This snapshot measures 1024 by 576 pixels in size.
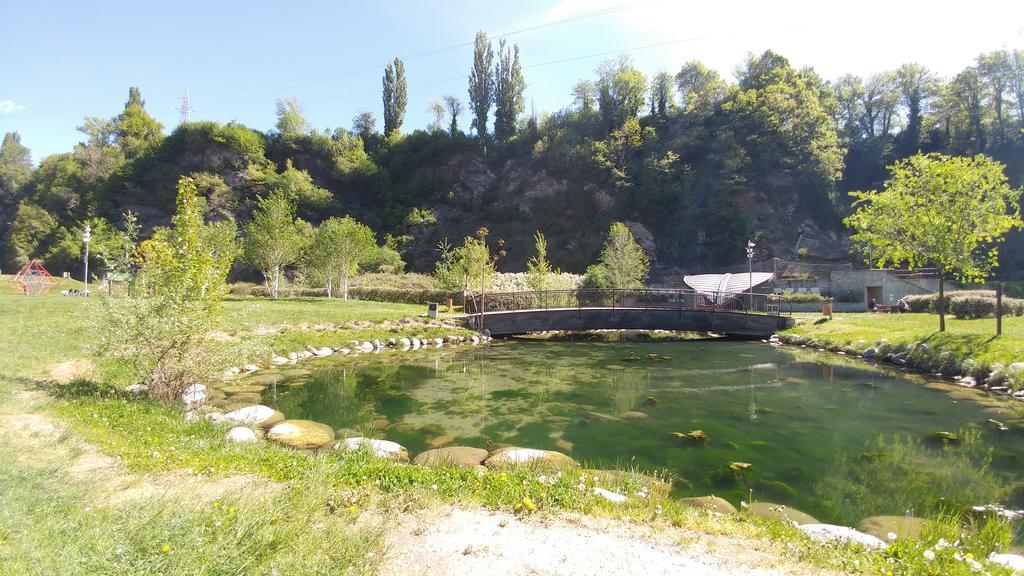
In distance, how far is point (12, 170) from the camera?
7681 cm

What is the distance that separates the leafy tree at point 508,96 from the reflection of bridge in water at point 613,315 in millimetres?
50639

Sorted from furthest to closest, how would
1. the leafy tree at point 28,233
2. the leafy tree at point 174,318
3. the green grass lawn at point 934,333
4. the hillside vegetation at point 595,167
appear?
the leafy tree at point 28,233 → the hillside vegetation at point 595,167 → the green grass lawn at point 934,333 → the leafy tree at point 174,318

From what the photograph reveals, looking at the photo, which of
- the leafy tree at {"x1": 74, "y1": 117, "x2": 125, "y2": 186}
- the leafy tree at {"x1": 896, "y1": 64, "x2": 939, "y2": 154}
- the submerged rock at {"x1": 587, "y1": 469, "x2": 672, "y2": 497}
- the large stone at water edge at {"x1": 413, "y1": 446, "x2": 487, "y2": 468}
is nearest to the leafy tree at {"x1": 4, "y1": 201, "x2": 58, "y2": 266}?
the leafy tree at {"x1": 74, "y1": 117, "x2": 125, "y2": 186}

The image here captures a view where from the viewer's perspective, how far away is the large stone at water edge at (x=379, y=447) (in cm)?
669

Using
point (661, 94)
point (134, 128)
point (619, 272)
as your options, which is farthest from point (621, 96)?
point (134, 128)

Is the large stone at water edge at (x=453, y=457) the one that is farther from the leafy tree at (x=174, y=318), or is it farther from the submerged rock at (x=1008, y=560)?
the submerged rock at (x=1008, y=560)

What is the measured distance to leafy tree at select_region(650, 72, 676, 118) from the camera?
63.6 m

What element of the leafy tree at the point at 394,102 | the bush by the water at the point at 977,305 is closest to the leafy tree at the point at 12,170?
the leafy tree at the point at 394,102

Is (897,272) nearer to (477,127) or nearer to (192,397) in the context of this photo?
(192,397)

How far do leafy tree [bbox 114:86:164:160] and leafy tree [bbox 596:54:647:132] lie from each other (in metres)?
69.0

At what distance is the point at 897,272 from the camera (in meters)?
31.2

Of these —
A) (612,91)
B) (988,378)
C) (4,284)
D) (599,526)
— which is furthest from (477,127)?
(599,526)

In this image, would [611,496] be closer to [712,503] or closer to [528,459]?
[712,503]

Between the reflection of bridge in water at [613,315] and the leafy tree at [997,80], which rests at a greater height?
Result: the leafy tree at [997,80]
